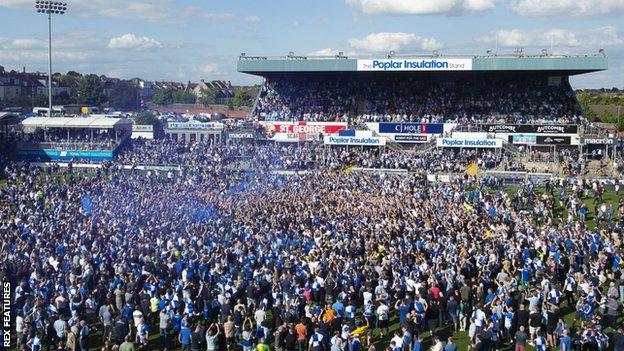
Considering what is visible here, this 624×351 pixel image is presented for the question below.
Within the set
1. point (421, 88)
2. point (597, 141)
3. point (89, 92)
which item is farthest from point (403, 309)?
point (89, 92)

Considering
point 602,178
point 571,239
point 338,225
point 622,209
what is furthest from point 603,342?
point 602,178

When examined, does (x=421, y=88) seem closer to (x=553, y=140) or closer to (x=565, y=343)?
(x=553, y=140)

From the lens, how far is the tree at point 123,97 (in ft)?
357

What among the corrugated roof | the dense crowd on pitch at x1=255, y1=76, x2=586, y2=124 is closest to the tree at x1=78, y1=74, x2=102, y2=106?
the dense crowd on pitch at x1=255, y1=76, x2=586, y2=124

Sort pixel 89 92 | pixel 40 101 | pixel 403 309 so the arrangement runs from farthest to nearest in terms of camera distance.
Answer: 1. pixel 89 92
2. pixel 40 101
3. pixel 403 309

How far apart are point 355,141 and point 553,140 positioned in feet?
36.8

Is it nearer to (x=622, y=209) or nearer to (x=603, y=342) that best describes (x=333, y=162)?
(x=622, y=209)

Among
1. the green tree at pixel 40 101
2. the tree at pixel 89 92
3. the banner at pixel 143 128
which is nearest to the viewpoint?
the banner at pixel 143 128

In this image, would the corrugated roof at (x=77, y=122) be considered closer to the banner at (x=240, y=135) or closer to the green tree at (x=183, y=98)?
the banner at (x=240, y=135)

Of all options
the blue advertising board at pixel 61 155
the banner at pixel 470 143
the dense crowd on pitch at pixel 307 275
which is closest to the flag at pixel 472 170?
the banner at pixel 470 143

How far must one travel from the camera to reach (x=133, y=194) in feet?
97.5

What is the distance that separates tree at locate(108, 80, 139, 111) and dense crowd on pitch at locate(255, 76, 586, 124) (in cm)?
5972

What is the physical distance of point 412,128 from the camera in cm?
4462

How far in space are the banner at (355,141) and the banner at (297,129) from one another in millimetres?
2805
